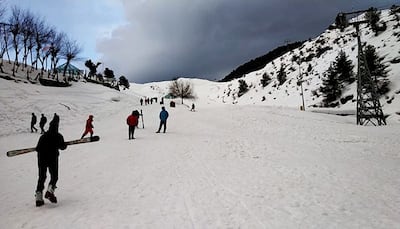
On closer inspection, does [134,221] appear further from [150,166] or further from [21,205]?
[150,166]

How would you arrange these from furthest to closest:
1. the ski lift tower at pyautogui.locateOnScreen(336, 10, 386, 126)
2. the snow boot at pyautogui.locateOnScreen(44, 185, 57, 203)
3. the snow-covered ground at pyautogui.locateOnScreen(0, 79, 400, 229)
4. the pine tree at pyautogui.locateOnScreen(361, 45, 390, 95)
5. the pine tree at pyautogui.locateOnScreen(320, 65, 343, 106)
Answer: the pine tree at pyautogui.locateOnScreen(320, 65, 343, 106), the pine tree at pyautogui.locateOnScreen(361, 45, 390, 95), the ski lift tower at pyautogui.locateOnScreen(336, 10, 386, 126), the snow boot at pyautogui.locateOnScreen(44, 185, 57, 203), the snow-covered ground at pyautogui.locateOnScreen(0, 79, 400, 229)

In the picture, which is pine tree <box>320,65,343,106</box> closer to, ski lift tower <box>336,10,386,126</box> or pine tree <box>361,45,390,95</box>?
pine tree <box>361,45,390,95</box>

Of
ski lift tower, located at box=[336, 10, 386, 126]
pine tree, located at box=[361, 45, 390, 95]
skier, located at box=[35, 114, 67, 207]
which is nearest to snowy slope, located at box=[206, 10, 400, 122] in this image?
pine tree, located at box=[361, 45, 390, 95]

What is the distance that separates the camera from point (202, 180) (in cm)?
797

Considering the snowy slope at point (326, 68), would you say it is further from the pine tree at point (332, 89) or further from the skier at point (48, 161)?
the skier at point (48, 161)

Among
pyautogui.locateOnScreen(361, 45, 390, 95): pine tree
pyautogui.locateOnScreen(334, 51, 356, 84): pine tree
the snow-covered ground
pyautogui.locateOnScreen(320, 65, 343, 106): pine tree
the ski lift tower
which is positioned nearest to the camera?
the snow-covered ground

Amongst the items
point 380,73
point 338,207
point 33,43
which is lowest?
point 338,207

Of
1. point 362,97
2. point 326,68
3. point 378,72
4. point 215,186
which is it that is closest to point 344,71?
point 378,72

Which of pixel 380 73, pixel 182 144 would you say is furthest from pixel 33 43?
pixel 380 73

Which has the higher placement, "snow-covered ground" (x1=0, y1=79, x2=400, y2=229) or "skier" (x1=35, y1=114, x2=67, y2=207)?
"skier" (x1=35, y1=114, x2=67, y2=207)

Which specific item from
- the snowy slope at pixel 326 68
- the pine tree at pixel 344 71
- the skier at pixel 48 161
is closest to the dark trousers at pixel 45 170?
the skier at pixel 48 161

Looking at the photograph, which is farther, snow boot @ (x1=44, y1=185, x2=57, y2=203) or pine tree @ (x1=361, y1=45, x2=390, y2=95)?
pine tree @ (x1=361, y1=45, x2=390, y2=95)

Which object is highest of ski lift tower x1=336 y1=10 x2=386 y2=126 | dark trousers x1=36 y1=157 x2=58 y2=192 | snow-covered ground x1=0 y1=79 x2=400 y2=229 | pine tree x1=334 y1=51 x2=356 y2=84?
pine tree x1=334 y1=51 x2=356 y2=84

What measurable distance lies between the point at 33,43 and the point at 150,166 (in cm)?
6053
